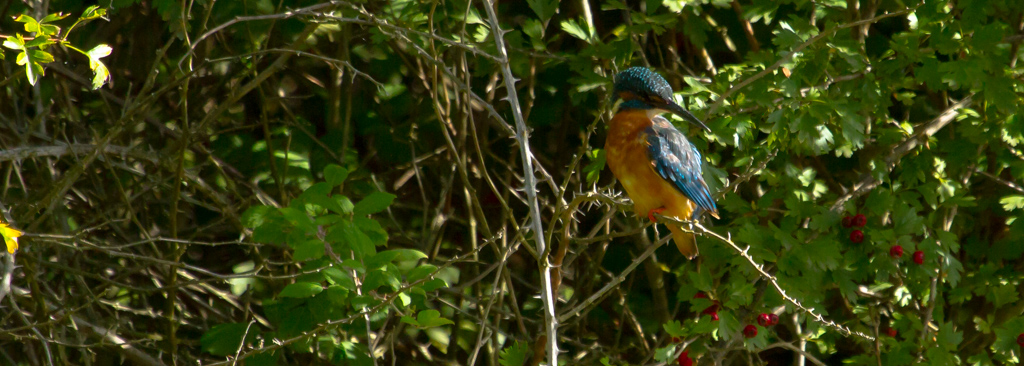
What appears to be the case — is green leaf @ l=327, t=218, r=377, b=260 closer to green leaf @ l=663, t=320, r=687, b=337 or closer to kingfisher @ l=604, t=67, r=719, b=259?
kingfisher @ l=604, t=67, r=719, b=259

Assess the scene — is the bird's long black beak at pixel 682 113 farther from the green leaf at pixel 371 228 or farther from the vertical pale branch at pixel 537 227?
the green leaf at pixel 371 228

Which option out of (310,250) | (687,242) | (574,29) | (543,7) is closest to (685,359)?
(687,242)

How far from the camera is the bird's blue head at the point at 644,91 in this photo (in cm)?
270

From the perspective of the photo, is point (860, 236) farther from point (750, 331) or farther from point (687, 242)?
point (687, 242)

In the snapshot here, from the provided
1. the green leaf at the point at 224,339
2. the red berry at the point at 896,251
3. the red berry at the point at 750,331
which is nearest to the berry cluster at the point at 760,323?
the red berry at the point at 750,331

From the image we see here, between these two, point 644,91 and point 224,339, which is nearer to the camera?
point 644,91

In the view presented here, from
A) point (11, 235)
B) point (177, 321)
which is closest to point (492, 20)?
point (11, 235)

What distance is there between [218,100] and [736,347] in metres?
2.57

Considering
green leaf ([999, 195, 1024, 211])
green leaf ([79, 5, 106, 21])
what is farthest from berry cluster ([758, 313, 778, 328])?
green leaf ([79, 5, 106, 21])

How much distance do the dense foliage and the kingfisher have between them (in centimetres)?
12

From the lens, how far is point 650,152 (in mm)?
2762

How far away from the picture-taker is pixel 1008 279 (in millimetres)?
3682

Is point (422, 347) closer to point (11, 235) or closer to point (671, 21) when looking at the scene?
point (671, 21)

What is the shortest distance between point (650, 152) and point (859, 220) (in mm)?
985
